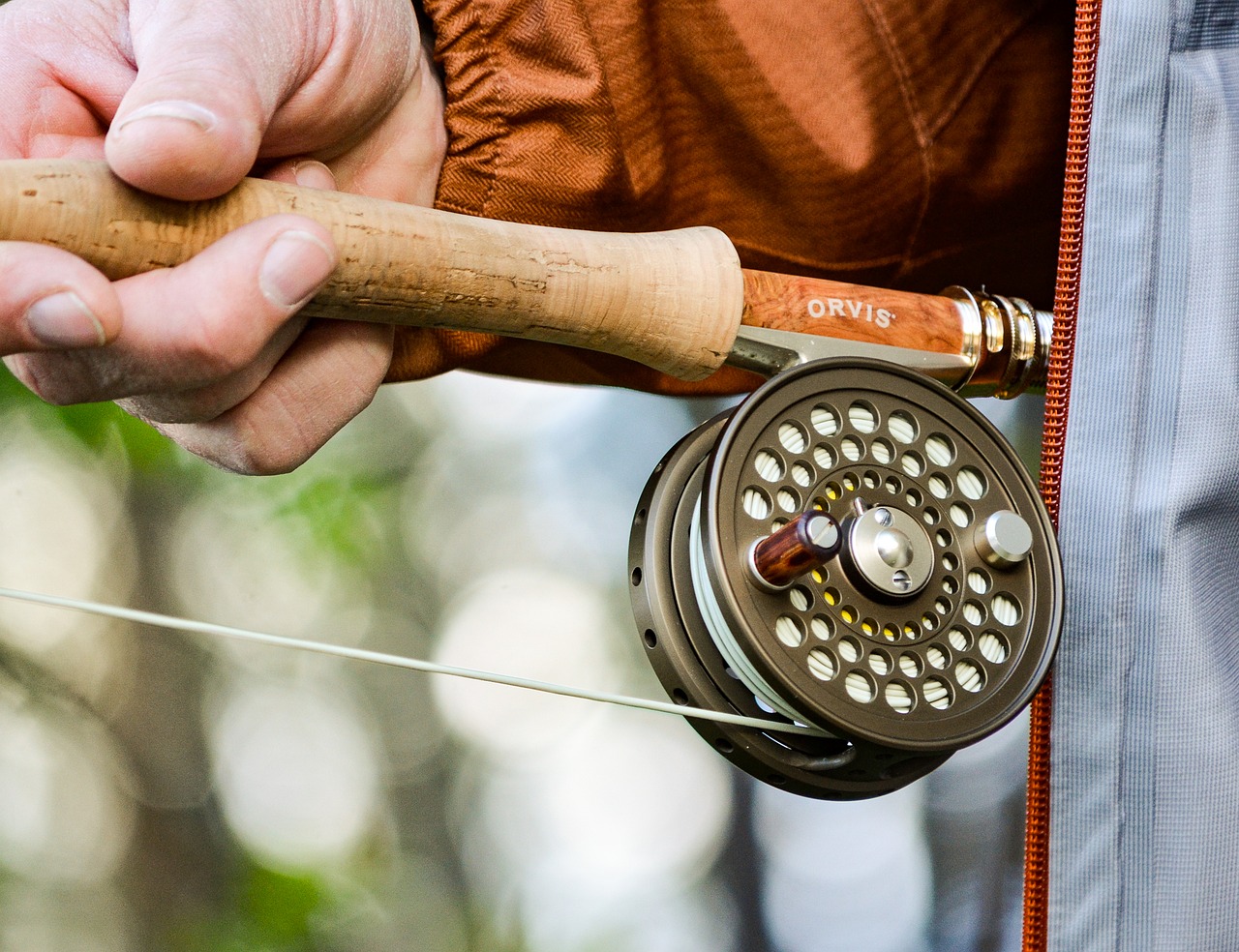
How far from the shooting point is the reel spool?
817 millimetres

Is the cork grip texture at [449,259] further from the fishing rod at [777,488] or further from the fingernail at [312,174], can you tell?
the fingernail at [312,174]

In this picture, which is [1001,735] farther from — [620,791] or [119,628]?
[119,628]

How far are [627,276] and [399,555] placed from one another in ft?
7.57

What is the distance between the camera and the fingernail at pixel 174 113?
2.40 feet

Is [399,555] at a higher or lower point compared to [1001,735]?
higher

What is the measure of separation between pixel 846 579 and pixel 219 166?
571 mm

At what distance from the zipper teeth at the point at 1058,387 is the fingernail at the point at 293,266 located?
0.65m

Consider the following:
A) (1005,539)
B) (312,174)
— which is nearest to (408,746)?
(312,174)

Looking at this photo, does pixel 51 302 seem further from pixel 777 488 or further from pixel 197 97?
pixel 777 488

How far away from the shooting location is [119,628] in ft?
9.44

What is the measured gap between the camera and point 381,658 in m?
0.82

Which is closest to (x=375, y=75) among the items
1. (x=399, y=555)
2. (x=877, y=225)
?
(x=877, y=225)

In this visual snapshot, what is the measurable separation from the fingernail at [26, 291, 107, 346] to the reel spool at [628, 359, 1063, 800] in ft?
1.51

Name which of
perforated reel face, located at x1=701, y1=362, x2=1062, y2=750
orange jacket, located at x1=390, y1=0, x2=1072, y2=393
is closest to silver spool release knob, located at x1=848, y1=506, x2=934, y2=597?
perforated reel face, located at x1=701, y1=362, x2=1062, y2=750
